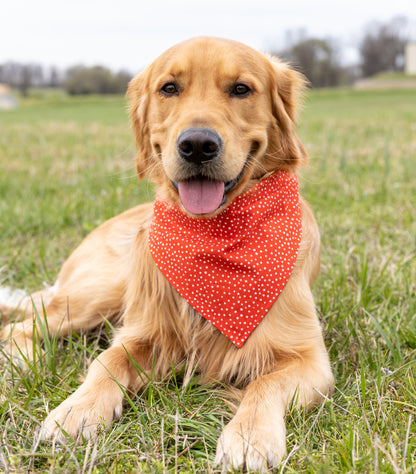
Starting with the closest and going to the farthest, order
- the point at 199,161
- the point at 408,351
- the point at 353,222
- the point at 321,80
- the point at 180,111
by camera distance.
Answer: the point at 199,161 < the point at 180,111 < the point at 408,351 < the point at 353,222 < the point at 321,80

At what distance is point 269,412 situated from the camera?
78.0 inches

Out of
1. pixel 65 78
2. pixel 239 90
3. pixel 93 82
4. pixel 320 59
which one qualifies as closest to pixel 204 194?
pixel 239 90

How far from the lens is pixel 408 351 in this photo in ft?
8.39

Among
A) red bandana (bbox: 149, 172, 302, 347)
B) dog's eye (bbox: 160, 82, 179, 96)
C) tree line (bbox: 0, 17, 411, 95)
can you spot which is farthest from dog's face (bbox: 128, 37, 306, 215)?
tree line (bbox: 0, 17, 411, 95)

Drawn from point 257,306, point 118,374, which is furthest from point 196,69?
point 118,374

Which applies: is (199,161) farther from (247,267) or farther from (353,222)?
(353,222)

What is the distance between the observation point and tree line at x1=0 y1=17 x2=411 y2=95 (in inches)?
2456

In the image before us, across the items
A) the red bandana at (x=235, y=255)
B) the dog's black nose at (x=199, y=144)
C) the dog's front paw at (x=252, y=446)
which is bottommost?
the dog's front paw at (x=252, y=446)

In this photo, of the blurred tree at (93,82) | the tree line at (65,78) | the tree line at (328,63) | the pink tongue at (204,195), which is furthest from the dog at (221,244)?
the blurred tree at (93,82)

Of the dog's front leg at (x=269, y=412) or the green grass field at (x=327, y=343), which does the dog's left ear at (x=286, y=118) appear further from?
the dog's front leg at (x=269, y=412)

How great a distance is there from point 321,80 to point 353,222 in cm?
6189

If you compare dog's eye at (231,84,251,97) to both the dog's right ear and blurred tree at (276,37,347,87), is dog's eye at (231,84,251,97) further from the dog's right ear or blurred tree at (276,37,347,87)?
blurred tree at (276,37,347,87)

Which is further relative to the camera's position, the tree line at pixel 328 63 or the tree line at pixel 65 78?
the tree line at pixel 65 78

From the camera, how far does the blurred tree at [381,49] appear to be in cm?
6925
